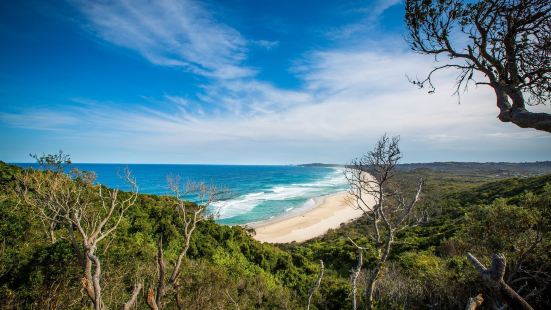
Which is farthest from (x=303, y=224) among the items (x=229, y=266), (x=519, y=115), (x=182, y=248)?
(x=519, y=115)

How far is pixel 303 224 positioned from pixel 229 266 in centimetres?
2701

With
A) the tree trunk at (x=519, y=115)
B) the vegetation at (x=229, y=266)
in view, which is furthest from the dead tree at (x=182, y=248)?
the tree trunk at (x=519, y=115)

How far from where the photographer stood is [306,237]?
115 ft

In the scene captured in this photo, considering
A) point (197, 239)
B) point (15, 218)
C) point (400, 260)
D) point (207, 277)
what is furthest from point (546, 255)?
point (15, 218)

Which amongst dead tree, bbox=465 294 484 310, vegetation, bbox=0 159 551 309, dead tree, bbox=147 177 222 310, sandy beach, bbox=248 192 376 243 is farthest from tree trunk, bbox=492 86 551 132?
sandy beach, bbox=248 192 376 243

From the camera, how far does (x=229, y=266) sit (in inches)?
621

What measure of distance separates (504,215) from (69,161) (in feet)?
78.0

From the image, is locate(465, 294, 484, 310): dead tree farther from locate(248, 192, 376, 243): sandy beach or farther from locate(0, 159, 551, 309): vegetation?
locate(248, 192, 376, 243): sandy beach

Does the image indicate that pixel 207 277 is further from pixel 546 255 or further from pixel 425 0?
pixel 546 255

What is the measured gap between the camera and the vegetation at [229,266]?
30.6 feet

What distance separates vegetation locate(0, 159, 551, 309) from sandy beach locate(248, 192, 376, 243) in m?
14.8

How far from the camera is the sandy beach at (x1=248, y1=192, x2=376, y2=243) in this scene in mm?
35031

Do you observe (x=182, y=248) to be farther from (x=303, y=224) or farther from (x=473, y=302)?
(x=303, y=224)

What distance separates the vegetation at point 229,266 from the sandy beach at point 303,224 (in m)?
14.8
